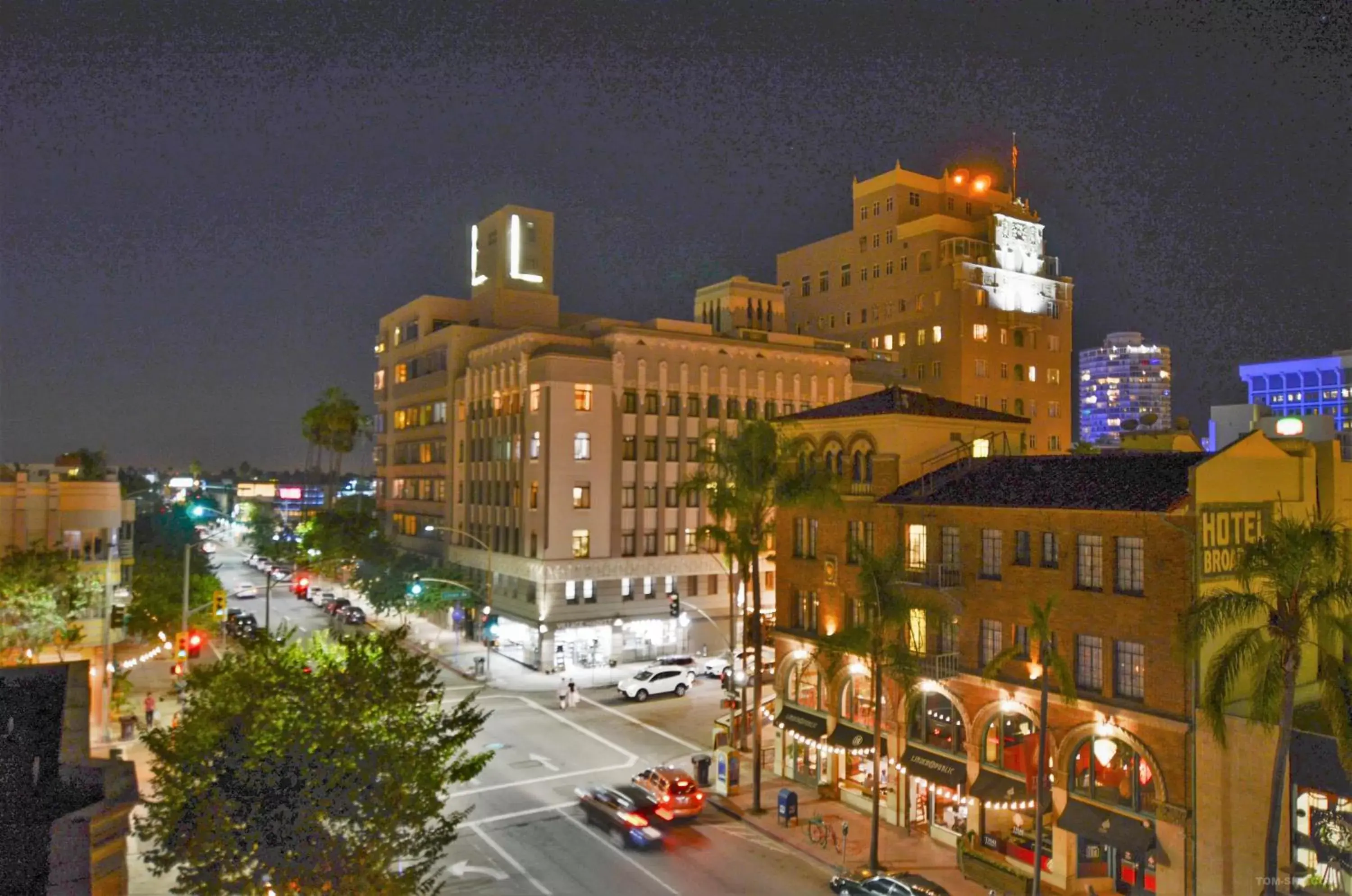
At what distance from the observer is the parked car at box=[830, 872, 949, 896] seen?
82.2 ft

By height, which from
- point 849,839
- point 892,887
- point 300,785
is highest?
point 300,785

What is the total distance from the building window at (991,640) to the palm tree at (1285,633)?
28.6 feet

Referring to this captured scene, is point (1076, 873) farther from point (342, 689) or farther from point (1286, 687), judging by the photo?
point (342, 689)

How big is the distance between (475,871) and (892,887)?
482 inches

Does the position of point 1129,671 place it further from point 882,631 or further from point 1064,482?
point 882,631

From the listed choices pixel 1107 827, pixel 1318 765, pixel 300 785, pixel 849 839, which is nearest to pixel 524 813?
pixel 849 839

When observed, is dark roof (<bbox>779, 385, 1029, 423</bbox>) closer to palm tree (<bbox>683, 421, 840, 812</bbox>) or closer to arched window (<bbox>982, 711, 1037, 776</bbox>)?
palm tree (<bbox>683, 421, 840, 812</bbox>)

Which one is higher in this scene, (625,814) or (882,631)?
(882,631)

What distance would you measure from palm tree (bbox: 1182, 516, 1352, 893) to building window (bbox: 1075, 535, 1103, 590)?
19.5 feet

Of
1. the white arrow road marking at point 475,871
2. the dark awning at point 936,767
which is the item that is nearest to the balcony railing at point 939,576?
the dark awning at point 936,767

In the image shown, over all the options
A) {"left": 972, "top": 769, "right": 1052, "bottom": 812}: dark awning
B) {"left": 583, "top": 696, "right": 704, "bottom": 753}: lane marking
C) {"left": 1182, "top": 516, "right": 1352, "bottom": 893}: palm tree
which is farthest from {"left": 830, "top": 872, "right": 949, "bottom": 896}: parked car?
{"left": 583, "top": 696, "right": 704, "bottom": 753}: lane marking

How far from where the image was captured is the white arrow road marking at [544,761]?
3881 centimetres

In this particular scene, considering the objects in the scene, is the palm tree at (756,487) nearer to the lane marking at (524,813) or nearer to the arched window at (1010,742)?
the lane marking at (524,813)

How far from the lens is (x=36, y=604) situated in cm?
3572
